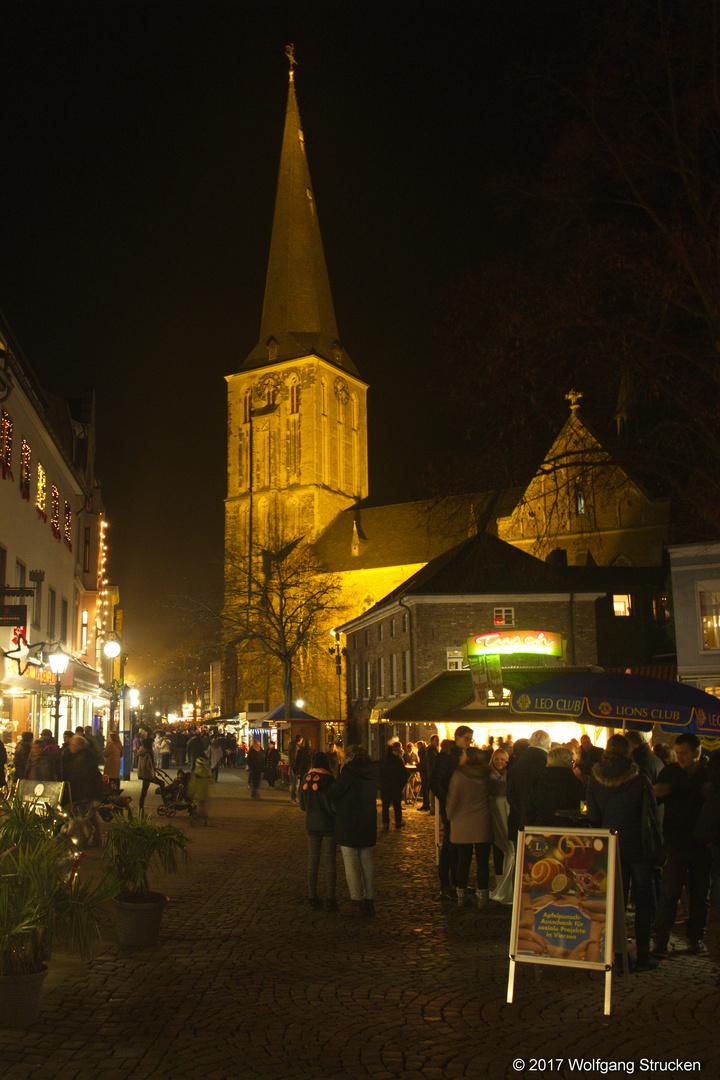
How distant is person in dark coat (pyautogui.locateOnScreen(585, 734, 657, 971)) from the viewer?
25.6 feet

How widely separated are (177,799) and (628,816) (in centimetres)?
1321

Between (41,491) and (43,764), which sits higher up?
(41,491)

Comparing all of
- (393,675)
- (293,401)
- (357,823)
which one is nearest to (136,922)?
(357,823)

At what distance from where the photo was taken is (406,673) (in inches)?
1517

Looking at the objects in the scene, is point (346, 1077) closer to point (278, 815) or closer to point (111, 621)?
point (278, 815)

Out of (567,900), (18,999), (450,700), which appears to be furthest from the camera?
(450,700)

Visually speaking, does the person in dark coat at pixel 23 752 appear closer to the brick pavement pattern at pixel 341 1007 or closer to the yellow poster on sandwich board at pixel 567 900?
the brick pavement pattern at pixel 341 1007

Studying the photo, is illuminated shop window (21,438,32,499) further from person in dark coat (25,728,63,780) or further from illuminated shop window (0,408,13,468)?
person in dark coat (25,728,63,780)

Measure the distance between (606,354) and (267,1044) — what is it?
1140 cm

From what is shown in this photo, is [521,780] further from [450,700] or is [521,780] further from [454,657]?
[454,657]

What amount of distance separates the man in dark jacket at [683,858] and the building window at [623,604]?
34.1 meters

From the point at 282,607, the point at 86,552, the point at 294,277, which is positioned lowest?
the point at 282,607

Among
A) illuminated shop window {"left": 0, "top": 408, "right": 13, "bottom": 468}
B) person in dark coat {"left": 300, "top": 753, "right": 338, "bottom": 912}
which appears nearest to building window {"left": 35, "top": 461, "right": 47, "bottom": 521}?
illuminated shop window {"left": 0, "top": 408, "right": 13, "bottom": 468}

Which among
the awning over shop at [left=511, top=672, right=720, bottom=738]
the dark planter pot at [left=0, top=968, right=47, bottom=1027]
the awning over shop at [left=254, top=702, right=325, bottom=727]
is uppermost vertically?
the awning over shop at [left=511, top=672, right=720, bottom=738]
